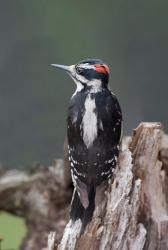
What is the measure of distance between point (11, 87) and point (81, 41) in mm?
823

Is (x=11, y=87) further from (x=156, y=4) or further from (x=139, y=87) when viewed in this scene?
(x=156, y=4)

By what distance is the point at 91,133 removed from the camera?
2.93 m

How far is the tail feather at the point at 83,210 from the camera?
2.93 m

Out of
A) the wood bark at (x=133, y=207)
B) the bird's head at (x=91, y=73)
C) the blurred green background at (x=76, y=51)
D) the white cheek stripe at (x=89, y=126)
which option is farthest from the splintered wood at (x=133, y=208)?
the blurred green background at (x=76, y=51)

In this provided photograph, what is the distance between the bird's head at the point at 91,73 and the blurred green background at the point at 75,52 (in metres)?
1.70

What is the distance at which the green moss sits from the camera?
14.2ft

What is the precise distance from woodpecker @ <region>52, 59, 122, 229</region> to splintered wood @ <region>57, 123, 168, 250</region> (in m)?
0.07

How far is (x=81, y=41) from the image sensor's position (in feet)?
15.9

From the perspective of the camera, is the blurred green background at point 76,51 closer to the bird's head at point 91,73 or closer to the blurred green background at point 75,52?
the blurred green background at point 75,52

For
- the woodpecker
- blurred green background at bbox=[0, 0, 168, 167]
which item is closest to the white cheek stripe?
the woodpecker

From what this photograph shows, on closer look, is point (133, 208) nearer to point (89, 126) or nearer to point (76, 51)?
point (89, 126)

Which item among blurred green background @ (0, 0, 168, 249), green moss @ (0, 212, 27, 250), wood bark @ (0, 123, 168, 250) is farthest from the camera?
blurred green background @ (0, 0, 168, 249)

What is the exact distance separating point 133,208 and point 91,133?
1.47 feet

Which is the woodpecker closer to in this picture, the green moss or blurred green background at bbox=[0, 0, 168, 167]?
the green moss
